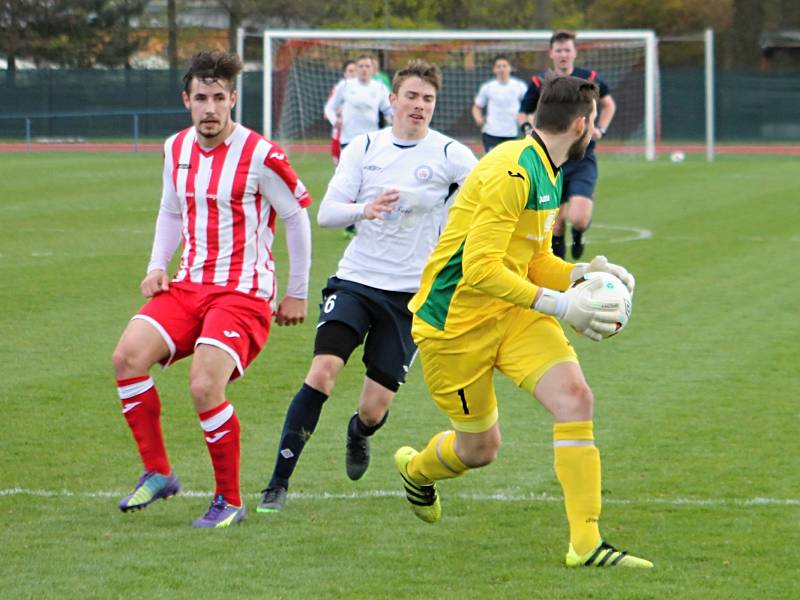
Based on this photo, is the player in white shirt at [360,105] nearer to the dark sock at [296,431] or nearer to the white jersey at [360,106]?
the white jersey at [360,106]

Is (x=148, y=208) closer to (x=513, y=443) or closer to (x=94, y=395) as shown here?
(x=94, y=395)

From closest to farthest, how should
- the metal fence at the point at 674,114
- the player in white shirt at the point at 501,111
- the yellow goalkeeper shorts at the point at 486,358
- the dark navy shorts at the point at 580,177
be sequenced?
the yellow goalkeeper shorts at the point at 486,358, the dark navy shorts at the point at 580,177, the player in white shirt at the point at 501,111, the metal fence at the point at 674,114

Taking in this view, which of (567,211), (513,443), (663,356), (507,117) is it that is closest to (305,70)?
(507,117)

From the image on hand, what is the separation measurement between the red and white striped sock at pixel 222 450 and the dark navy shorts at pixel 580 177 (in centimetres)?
746

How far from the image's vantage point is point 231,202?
600 centimetres

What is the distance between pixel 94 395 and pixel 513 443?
256 cm

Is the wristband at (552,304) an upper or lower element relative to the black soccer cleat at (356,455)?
upper

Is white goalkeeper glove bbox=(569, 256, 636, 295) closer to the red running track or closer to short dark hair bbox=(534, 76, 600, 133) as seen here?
short dark hair bbox=(534, 76, 600, 133)

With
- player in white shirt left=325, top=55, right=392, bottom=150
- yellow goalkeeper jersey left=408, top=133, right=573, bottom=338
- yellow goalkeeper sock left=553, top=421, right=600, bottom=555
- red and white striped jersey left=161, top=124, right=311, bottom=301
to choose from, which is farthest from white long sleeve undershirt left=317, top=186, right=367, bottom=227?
player in white shirt left=325, top=55, right=392, bottom=150

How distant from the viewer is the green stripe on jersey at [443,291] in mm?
5387

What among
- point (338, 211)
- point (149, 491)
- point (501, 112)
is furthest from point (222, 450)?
point (501, 112)

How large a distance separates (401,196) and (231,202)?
917 millimetres

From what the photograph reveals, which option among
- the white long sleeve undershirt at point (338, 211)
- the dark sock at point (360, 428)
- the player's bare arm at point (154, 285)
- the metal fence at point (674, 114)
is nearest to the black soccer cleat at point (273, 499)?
the dark sock at point (360, 428)

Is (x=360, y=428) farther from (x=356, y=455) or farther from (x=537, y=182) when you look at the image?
(x=537, y=182)
